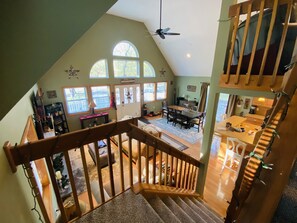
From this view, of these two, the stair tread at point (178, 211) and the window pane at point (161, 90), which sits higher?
the window pane at point (161, 90)

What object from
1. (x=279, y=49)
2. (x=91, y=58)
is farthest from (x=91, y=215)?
(x=91, y=58)

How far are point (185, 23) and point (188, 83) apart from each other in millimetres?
3611

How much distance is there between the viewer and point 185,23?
536cm

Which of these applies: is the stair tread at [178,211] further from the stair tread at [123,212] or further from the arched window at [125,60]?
the arched window at [125,60]

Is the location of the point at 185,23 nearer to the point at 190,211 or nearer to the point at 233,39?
the point at 233,39

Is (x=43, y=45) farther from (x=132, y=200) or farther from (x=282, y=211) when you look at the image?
(x=132, y=200)

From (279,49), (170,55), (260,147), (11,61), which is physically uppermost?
(170,55)

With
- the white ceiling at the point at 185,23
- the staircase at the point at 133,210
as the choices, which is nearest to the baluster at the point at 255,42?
the staircase at the point at 133,210

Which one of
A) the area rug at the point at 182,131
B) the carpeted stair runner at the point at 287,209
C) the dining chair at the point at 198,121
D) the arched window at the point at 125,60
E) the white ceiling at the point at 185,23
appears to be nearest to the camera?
the carpeted stair runner at the point at 287,209

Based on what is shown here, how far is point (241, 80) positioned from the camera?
1.88 m

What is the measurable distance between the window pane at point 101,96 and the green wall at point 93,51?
0.26m

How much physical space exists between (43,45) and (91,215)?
1382 mm

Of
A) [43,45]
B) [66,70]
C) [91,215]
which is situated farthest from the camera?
[66,70]

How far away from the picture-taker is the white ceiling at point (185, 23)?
4590mm
